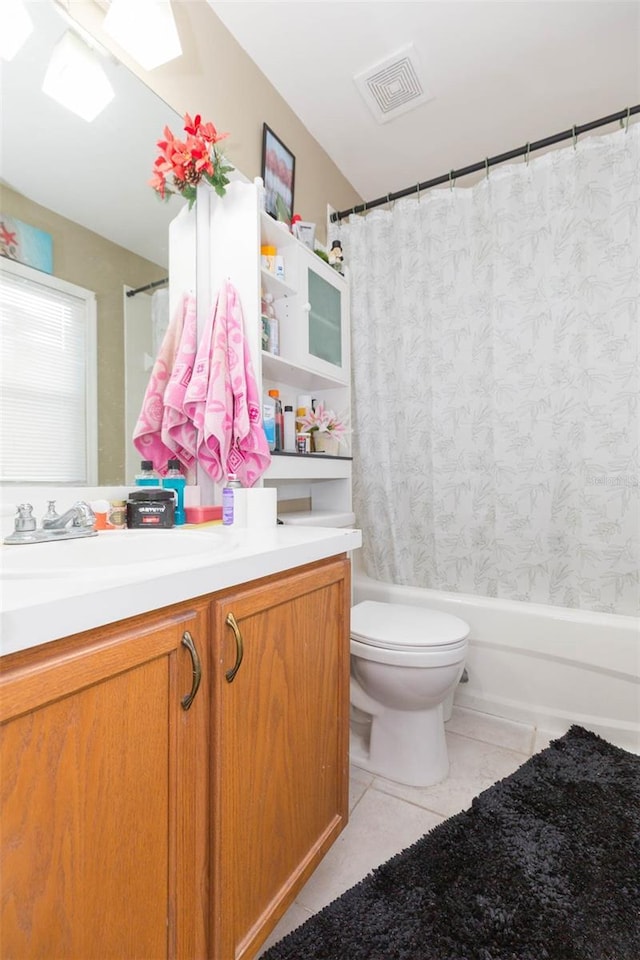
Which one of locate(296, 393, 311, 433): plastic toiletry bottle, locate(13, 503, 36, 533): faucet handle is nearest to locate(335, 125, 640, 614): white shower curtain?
locate(296, 393, 311, 433): plastic toiletry bottle

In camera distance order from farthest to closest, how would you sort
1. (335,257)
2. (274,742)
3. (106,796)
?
(335,257) → (274,742) → (106,796)

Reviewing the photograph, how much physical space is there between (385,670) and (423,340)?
4.40 ft

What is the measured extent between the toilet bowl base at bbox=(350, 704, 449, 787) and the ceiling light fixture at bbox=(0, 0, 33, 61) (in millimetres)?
1978

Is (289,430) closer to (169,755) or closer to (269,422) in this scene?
(269,422)

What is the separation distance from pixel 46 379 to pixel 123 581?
0.67 meters

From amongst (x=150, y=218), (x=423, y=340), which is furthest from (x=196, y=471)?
(x=423, y=340)

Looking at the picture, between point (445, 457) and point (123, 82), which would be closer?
point (123, 82)

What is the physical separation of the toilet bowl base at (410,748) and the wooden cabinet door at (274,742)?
409 mm

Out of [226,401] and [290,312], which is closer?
[226,401]

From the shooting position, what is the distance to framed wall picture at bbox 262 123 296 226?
5.54 feet

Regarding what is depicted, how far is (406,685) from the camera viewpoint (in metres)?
1.36

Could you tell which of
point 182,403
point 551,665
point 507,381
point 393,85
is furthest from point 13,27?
point 551,665

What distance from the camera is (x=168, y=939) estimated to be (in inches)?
25.1

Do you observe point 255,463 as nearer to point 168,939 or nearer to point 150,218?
point 150,218
